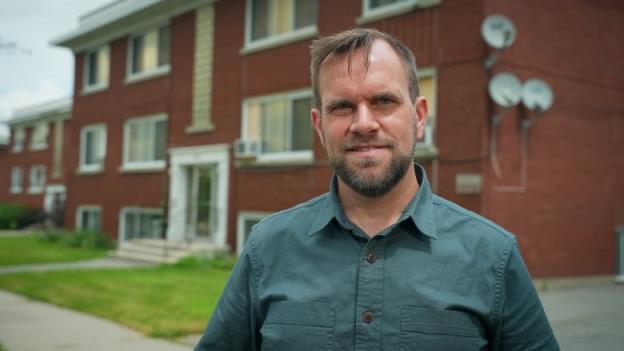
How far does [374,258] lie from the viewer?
2.01 m

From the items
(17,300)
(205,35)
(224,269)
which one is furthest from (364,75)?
(205,35)

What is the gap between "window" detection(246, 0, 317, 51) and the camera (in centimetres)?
1418

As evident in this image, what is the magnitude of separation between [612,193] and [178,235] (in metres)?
10.9

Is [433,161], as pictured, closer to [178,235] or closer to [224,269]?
[224,269]

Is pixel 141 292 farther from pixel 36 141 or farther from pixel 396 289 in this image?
pixel 36 141

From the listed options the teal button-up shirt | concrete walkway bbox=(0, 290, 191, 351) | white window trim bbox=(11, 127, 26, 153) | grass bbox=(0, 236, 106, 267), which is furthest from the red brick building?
white window trim bbox=(11, 127, 26, 153)

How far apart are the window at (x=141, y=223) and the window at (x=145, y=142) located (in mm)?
1353

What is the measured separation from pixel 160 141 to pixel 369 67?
56.9 ft

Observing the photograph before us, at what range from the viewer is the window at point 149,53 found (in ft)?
61.3

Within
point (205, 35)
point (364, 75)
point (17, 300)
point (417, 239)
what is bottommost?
point (17, 300)

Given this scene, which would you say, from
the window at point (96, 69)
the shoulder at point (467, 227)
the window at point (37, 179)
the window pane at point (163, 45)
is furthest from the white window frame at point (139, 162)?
the window at point (37, 179)

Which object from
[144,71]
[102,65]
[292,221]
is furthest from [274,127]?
[292,221]

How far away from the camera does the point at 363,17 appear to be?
41.4 feet

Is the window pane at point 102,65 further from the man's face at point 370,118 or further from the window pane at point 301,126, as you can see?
the man's face at point 370,118
